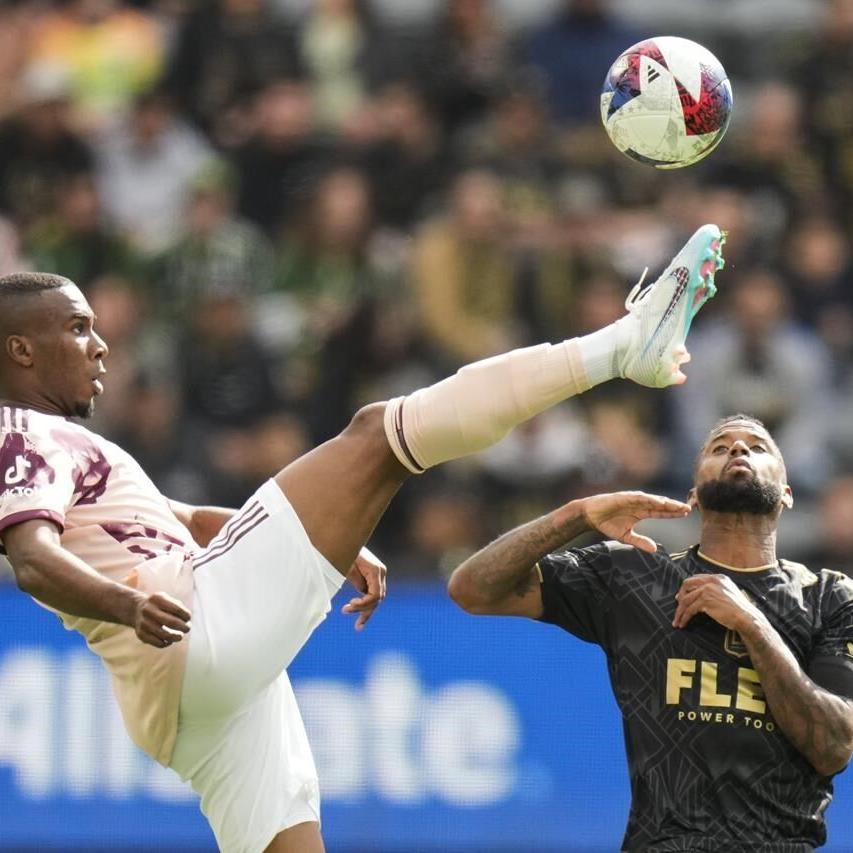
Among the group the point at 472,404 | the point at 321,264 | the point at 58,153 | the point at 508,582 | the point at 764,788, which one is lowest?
the point at 764,788

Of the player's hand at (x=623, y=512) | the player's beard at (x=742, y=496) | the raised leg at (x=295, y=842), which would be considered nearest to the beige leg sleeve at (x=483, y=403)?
the player's hand at (x=623, y=512)

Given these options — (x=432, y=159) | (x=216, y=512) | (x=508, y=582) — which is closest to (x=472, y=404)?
(x=508, y=582)

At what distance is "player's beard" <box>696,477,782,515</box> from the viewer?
5234 mm

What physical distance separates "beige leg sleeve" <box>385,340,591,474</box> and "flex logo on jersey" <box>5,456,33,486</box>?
0.97 metres

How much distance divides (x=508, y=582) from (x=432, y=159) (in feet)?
19.4

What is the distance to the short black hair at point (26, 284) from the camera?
519 centimetres

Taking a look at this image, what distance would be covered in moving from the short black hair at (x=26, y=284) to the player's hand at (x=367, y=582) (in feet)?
4.00

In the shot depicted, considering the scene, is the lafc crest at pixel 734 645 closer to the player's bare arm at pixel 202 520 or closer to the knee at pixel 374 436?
the knee at pixel 374 436

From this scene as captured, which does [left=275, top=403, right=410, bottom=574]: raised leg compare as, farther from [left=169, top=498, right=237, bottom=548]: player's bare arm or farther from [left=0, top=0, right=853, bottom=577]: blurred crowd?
[left=0, top=0, right=853, bottom=577]: blurred crowd

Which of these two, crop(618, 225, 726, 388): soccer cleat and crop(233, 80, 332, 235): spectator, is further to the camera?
crop(233, 80, 332, 235): spectator

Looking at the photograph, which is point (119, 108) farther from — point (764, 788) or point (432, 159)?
point (764, 788)

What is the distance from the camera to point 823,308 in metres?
10.2

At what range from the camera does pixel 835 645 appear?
5180mm

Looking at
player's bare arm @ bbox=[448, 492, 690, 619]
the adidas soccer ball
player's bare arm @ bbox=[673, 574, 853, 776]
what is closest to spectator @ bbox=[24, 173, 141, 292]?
the adidas soccer ball
